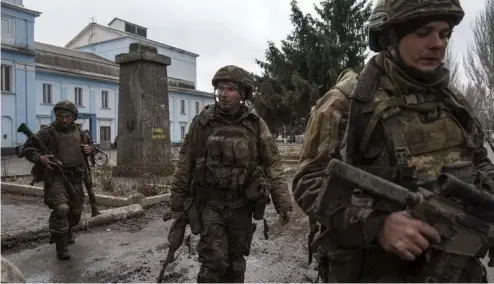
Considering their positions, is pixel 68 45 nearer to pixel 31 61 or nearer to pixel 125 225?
pixel 31 61

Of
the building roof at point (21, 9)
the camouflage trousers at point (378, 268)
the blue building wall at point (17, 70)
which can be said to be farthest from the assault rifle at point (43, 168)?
the building roof at point (21, 9)

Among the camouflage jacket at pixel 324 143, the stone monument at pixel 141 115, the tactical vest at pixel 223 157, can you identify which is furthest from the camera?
the stone monument at pixel 141 115

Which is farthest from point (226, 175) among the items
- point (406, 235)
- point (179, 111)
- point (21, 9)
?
point (179, 111)

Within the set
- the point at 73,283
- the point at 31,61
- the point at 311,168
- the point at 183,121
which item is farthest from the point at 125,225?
the point at 183,121

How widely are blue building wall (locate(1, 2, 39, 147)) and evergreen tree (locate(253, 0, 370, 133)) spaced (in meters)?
15.3

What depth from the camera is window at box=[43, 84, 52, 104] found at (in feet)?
91.1

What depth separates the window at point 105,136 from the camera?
1244 inches

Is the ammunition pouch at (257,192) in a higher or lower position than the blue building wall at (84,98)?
lower

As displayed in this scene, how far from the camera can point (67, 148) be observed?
17.2 ft

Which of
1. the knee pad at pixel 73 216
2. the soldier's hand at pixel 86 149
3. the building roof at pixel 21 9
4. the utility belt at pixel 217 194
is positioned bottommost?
the knee pad at pixel 73 216

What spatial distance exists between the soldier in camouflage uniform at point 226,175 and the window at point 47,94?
90.7 feet

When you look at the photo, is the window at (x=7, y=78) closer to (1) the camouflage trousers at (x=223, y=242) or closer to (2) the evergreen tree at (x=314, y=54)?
(2) the evergreen tree at (x=314, y=54)

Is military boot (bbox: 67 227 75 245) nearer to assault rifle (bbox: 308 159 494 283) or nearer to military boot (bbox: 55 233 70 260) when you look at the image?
military boot (bbox: 55 233 70 260)

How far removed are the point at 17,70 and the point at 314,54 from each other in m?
18.3
